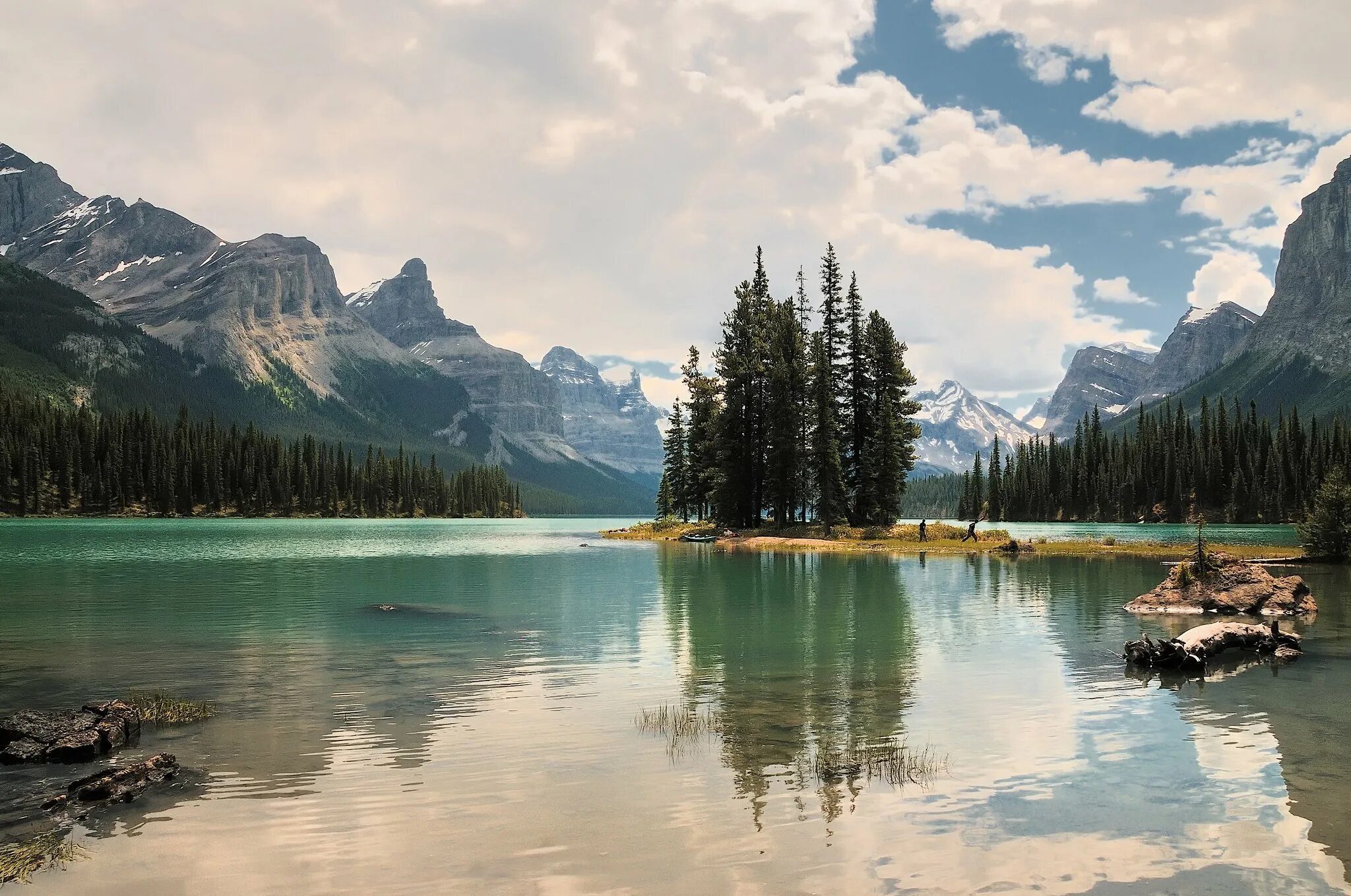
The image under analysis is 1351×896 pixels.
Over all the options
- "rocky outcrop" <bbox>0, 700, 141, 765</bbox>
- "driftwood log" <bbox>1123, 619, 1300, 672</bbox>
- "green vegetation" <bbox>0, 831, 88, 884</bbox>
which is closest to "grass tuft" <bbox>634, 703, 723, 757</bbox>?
"green vegetation" <bbox>0, 831, 88, 884</bbox>

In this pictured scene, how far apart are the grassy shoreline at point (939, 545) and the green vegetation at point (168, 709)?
56.9 metres

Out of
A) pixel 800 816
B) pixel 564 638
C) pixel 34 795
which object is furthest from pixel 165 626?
pixel 800 816

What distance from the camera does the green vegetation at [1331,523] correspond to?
57094 millimetres

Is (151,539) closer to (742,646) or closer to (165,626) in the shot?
(165,626)

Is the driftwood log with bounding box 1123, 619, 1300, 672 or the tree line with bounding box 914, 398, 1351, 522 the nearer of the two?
the driftwood log with bounding box 1123, 619, 1300, 672

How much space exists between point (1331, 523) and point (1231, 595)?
104ft

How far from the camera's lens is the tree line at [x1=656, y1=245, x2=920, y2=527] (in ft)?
268

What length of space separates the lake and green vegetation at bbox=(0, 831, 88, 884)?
0.30m

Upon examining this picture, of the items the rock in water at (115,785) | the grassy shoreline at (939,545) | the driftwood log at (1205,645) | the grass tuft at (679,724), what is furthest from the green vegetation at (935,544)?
the rock in water at (115,785)

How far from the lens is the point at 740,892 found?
8.95 metres

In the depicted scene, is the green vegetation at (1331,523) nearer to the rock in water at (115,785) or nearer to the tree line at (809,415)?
the tree line at (809,415)

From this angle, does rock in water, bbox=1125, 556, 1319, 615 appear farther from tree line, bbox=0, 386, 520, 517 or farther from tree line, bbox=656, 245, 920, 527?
tree line, bbox=0, 386, 520, 517

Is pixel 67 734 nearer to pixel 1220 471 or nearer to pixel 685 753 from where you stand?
pixel 685 753

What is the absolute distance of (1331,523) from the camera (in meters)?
57.5
